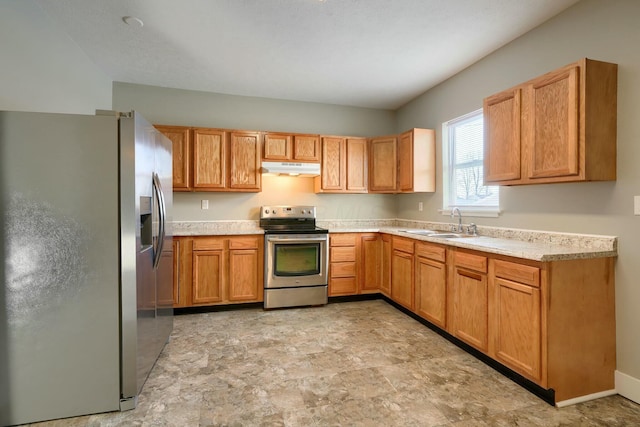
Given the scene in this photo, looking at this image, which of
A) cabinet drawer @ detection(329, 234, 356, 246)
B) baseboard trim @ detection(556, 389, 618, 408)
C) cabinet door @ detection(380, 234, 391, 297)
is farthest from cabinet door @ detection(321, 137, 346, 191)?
baseboard trim @ detection(556, 389, 618, 408)

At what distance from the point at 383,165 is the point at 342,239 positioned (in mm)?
1267

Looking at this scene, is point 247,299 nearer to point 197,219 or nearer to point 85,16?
point 197,219

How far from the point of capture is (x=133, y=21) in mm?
2658

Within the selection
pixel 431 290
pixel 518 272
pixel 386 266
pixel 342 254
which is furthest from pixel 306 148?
pixel 518 272

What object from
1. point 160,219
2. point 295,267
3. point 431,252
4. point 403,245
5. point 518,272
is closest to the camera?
point 518,272

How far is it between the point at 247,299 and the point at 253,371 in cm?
151

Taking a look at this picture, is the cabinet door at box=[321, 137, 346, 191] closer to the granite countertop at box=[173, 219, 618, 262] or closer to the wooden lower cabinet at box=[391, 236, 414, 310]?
→ the granite countertop at box=[173, 219, 618, 262]

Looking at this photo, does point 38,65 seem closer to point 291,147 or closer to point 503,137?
point 291,147

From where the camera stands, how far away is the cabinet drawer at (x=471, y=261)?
2.49 m

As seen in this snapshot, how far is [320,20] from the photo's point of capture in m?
2.64

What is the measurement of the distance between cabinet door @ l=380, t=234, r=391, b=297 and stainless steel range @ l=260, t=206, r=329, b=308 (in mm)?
768

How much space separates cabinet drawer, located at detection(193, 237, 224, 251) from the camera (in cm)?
368

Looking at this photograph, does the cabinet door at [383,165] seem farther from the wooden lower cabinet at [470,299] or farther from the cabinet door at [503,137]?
the wooden lower cabinet at [470,299]

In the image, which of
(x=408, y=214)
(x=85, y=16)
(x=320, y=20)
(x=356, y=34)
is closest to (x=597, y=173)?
(x=356, y=34)
